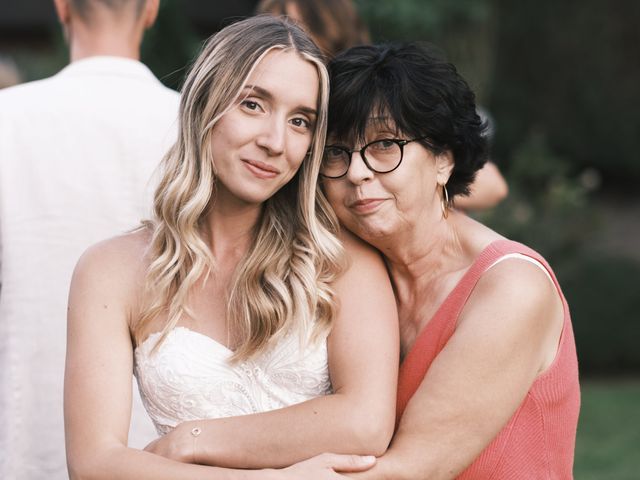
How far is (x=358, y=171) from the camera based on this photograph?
2928 mm

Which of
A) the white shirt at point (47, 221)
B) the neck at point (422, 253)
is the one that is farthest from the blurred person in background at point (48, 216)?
the neck at point (422, 253)

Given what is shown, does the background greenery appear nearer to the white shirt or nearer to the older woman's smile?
the white shirt

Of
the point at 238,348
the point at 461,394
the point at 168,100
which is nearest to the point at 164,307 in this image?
the point at 238,348

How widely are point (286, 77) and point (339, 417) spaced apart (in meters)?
0.95

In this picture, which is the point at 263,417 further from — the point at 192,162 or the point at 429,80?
the point at 429,80

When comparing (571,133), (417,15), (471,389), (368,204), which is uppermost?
(368,204)

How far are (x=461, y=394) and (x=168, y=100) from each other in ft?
5.76

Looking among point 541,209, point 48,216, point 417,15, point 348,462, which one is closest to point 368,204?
point 348,462

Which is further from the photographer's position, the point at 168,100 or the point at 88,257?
the point at 168,100

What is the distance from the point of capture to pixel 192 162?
2.99 m

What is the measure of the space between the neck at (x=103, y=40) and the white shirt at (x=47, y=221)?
0.27 metres

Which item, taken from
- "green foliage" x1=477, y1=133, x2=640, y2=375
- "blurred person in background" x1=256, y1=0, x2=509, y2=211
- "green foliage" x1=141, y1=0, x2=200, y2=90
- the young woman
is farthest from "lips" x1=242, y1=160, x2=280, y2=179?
"green foliage" x1=477, y1=133, x2=640, y2=375

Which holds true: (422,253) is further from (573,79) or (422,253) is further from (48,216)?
(573,79)

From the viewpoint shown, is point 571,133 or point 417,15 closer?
point 417,15
